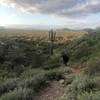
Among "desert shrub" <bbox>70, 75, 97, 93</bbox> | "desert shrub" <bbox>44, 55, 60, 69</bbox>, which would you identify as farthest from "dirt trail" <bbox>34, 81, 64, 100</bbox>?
"desert shrub" <bbox>44, 55, 60, 69</bbox>

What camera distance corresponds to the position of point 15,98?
721cm

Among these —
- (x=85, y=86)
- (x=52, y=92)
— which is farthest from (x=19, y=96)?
(x=85, y=86)

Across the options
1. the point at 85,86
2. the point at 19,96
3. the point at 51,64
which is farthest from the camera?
the point at 51,64

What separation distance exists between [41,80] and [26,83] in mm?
973

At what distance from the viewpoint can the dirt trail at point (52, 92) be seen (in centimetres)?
819

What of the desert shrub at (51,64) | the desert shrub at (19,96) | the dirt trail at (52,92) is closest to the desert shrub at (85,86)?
the dirt trail at (52,92)

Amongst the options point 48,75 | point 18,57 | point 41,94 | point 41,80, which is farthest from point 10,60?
point 41,94

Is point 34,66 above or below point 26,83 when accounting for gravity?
below

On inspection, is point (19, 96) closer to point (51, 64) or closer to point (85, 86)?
point (85, 86)

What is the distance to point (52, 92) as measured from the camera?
8.88 metres

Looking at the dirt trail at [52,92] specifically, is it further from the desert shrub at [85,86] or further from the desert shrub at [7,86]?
the desert shrub at [7,86]

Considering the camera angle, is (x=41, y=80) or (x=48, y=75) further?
(x=48, y=75)

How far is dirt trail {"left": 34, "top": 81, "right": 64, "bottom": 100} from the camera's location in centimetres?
819

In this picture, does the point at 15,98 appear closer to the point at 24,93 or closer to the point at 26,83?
the point at 24,93
